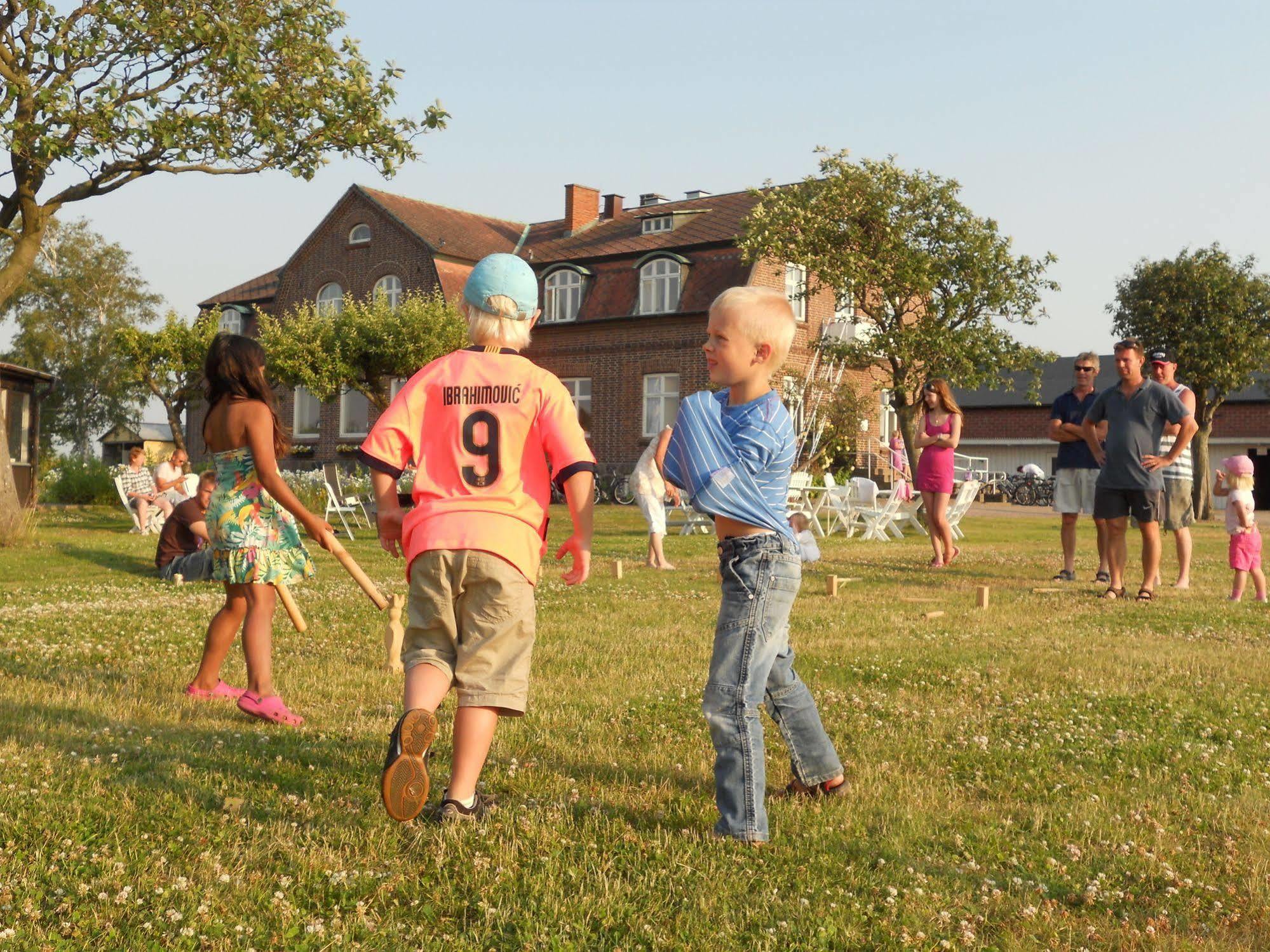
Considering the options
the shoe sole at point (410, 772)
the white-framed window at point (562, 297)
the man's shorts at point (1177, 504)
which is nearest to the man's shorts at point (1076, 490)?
the man's shorts at point (1177, 504)

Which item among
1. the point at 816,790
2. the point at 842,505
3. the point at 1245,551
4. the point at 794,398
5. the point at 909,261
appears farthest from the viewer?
the point at 794,398

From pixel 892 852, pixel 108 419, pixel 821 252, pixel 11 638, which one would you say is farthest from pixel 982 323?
pixel 108 419

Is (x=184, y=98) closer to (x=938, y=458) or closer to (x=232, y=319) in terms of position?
(x=938, y=458)

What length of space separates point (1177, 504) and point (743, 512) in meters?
9.06

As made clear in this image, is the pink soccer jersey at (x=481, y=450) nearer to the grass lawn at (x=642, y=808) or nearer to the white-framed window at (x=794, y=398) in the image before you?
the grass lawn at (x=642, y=808)

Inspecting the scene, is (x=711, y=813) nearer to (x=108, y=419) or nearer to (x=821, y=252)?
(x=821, y=252)

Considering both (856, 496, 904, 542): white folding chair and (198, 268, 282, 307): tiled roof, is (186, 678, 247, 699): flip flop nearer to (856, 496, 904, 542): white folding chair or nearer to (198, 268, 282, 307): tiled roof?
(856, 496, 904, 542): white folding chair

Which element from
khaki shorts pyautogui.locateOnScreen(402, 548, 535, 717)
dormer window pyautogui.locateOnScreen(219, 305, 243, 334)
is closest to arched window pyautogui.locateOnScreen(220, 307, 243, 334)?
dormer window pyautogui.locateOnScreen(219, 305, 243, 334)

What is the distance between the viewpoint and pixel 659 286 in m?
36.8

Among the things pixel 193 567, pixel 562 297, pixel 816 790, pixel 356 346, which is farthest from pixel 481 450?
pixel 562 297

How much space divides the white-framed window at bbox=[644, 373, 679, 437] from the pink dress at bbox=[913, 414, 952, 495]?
920 inches

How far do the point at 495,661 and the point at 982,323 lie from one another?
25066 mm

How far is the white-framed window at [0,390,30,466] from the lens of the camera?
25812 millimetres

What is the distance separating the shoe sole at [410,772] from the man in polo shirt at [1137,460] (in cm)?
846
